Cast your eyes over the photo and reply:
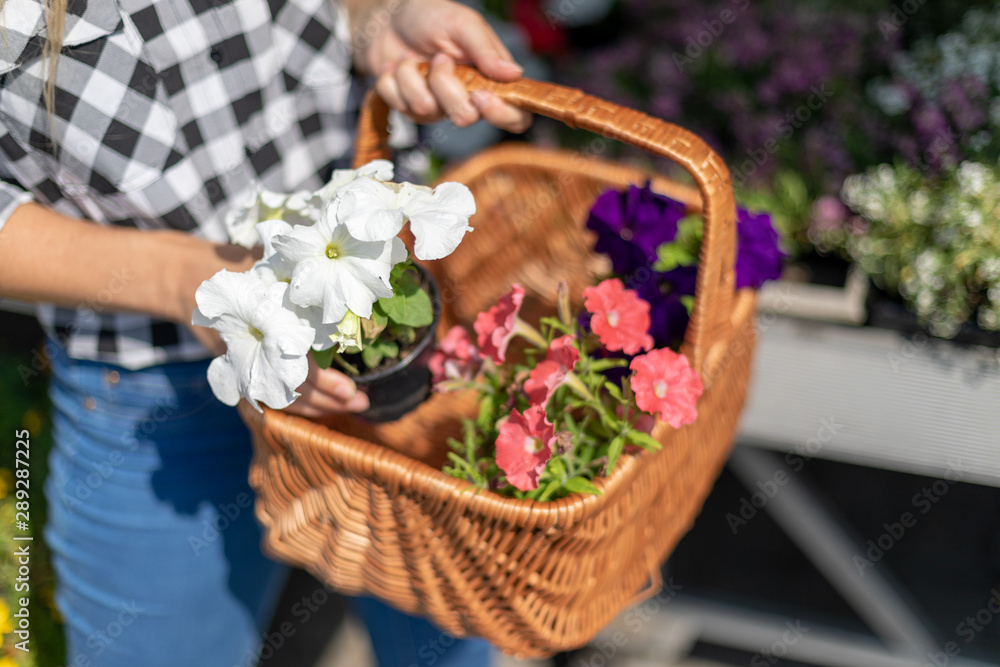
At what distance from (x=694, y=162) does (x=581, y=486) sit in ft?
1.15

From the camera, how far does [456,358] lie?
2.69ft

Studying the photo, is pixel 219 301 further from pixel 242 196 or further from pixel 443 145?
pixel 443 145

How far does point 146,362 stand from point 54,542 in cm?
34

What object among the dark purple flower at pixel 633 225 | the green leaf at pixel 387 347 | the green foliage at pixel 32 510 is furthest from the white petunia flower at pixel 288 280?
the green foliage at pixel 32 510

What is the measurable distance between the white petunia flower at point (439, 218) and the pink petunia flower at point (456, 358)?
0.22 metres

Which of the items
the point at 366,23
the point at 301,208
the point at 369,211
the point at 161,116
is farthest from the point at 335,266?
the point at 366,23

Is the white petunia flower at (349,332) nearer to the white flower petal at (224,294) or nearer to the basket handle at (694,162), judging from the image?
the white flower petal at (224,294)

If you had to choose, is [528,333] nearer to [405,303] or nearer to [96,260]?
[405,303]

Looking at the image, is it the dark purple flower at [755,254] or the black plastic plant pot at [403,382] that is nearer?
the black plastic plant pot at [403,382]

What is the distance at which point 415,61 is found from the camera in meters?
0.86

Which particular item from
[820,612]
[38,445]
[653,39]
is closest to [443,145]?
[653,39]

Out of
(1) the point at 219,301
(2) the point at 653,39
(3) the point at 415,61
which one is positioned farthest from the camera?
(2) the point at 653,39

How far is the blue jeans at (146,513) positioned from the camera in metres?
0.92

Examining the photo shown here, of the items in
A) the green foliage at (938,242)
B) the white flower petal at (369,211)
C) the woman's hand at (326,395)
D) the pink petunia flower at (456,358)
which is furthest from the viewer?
the green foliage at (938,242)
